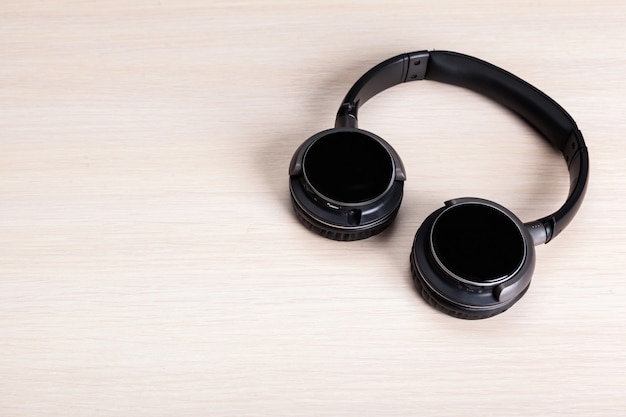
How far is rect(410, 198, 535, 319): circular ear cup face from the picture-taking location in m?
0.61

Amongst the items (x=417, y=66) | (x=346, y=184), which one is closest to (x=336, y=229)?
(x=346, y=184)

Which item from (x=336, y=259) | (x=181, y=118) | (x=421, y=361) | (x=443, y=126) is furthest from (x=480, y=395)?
(x=181, y=118)

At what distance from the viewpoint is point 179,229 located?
70 centimetres

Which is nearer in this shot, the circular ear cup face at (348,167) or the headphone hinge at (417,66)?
the circular ear cup face at (348,167)

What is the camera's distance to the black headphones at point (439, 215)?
2.02ft

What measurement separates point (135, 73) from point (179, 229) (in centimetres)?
22

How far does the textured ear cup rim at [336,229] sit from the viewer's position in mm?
674

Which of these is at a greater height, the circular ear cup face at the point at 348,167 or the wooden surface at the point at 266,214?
the circular ear cup face at the point at 348,167

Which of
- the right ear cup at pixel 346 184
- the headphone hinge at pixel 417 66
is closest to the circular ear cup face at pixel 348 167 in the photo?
the right ear cup at pixel 346 184

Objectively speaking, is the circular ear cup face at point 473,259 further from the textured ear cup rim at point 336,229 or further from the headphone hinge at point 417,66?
the headphone hinge at point 417,66

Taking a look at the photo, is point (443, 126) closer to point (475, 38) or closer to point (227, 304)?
point (475, 38)

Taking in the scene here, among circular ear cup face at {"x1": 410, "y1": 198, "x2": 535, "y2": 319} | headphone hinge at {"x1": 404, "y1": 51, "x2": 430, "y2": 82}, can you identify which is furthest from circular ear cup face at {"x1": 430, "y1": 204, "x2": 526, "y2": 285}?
headphone hinge at {"x1": 404, "y1": 51, "x2": 430, "y2": 82}

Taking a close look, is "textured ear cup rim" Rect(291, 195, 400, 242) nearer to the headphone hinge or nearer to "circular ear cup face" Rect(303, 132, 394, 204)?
"circular ear cup face" Rect(303, 132, 394, 204)

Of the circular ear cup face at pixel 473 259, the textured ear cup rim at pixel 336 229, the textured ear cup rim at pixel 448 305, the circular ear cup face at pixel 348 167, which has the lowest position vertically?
the textured ear cup rim at pixel 448 305
